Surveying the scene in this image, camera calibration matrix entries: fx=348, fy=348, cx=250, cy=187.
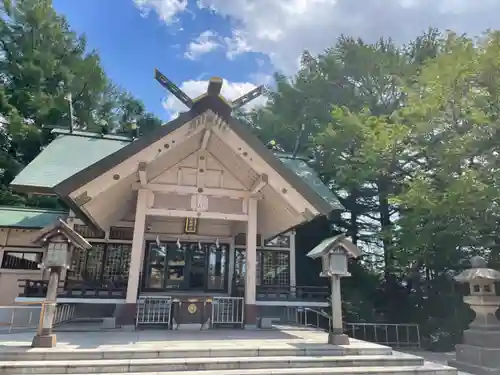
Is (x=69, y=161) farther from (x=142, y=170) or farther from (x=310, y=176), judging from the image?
(x=310, y=176)

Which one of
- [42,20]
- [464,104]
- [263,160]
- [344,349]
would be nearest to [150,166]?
[263,160]

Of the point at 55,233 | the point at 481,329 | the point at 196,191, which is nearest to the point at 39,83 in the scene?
the point at 196,191

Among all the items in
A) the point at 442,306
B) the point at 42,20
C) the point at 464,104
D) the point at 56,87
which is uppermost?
the point at 42,20

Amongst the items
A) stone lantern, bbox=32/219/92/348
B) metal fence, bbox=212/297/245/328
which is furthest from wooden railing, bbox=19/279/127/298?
stone lantern, bbox=32/219/92/348

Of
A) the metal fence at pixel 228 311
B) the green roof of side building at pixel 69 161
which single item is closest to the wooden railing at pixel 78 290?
the metal fence at pixel 228 311

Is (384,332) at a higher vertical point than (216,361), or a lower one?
lower

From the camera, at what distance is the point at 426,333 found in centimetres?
1280

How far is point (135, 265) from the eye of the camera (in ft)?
26.3

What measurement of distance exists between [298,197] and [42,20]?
812 inches

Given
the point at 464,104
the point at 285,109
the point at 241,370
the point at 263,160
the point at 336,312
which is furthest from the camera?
the point at 285,109

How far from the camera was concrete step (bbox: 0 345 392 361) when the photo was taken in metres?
4.90

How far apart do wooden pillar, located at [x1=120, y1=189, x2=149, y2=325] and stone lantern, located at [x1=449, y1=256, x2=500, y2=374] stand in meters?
7.48

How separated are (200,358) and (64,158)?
8375mm

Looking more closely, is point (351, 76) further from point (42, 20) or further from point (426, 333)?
point (42, 20)
